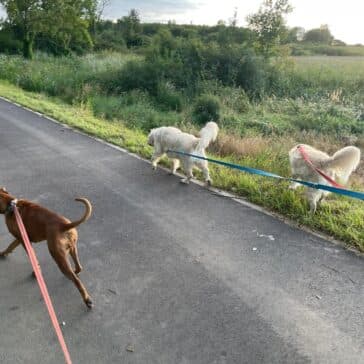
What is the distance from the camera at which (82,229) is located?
486 centimetres

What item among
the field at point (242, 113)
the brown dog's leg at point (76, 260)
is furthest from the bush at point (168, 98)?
the brown dog's leg at point (76, 260)

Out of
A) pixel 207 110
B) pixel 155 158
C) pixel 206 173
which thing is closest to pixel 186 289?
pixel 206 173

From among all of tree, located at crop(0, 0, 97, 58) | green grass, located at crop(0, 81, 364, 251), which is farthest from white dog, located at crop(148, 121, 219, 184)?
tree, located at crop(0, 0, 97, 58)

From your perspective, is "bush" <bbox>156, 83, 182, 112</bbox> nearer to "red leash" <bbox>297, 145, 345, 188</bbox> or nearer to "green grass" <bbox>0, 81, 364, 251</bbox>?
"green grass" <bbox>0, 81, 364, 251</bbox>

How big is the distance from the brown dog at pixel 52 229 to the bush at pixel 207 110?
10.8 m

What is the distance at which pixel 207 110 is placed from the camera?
14.0 meters

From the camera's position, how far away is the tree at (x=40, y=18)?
121 ft

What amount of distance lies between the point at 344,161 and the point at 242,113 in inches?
419

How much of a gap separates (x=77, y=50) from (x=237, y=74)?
Result: 99.6 feet

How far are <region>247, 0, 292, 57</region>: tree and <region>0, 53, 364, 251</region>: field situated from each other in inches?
47.1

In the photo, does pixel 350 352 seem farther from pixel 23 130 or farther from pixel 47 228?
pixel 23 130

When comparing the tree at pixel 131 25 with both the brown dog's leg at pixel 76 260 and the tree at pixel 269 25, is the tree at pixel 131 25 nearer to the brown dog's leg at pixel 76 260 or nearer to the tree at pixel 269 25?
the tree at pixel 269 25

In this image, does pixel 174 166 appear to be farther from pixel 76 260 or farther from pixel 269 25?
pixel 269 25

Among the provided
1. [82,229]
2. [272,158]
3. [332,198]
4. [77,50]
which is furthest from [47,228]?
[77,50]
